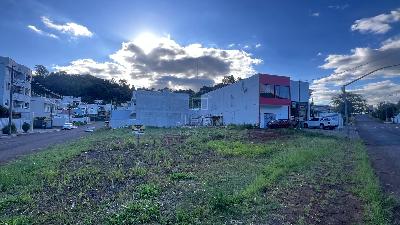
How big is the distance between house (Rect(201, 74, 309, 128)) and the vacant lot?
33.9 m

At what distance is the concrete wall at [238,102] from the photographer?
51250 mm

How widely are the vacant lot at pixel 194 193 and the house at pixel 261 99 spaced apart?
33.9 m

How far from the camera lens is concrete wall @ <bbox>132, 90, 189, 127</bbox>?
194 feet

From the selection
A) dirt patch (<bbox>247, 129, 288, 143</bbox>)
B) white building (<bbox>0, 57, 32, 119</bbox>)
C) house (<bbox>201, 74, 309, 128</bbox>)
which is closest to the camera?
dirt patch (<bbox>247, 129, 288, 143</bbox>)

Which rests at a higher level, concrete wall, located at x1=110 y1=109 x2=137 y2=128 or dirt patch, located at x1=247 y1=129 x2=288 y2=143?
concrete wall, located at x1=110 y1=109 x2=137 y2=128

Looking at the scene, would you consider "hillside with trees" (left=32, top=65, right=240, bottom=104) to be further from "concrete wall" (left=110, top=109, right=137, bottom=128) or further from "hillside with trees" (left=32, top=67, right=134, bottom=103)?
"concrete wall" (left=110, top=109, right=137, bottom=128)

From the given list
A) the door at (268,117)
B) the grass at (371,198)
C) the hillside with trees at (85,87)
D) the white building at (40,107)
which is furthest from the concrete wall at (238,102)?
the hillside with trees at (85,87)

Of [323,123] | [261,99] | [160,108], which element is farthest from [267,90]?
[160,108]

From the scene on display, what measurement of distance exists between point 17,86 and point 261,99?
51844 mm

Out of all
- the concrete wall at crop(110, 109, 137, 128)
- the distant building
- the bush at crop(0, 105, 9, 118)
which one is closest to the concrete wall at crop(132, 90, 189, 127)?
the concrete wall at crop(110, 109, 137, 128)

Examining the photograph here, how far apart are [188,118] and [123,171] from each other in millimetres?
53777

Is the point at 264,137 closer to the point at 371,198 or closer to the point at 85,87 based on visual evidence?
the point at 371,198

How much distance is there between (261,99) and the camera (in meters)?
50.2

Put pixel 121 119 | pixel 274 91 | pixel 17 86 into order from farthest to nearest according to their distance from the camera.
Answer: pixel 17 86
pixel 121 119
pixel 274 91
